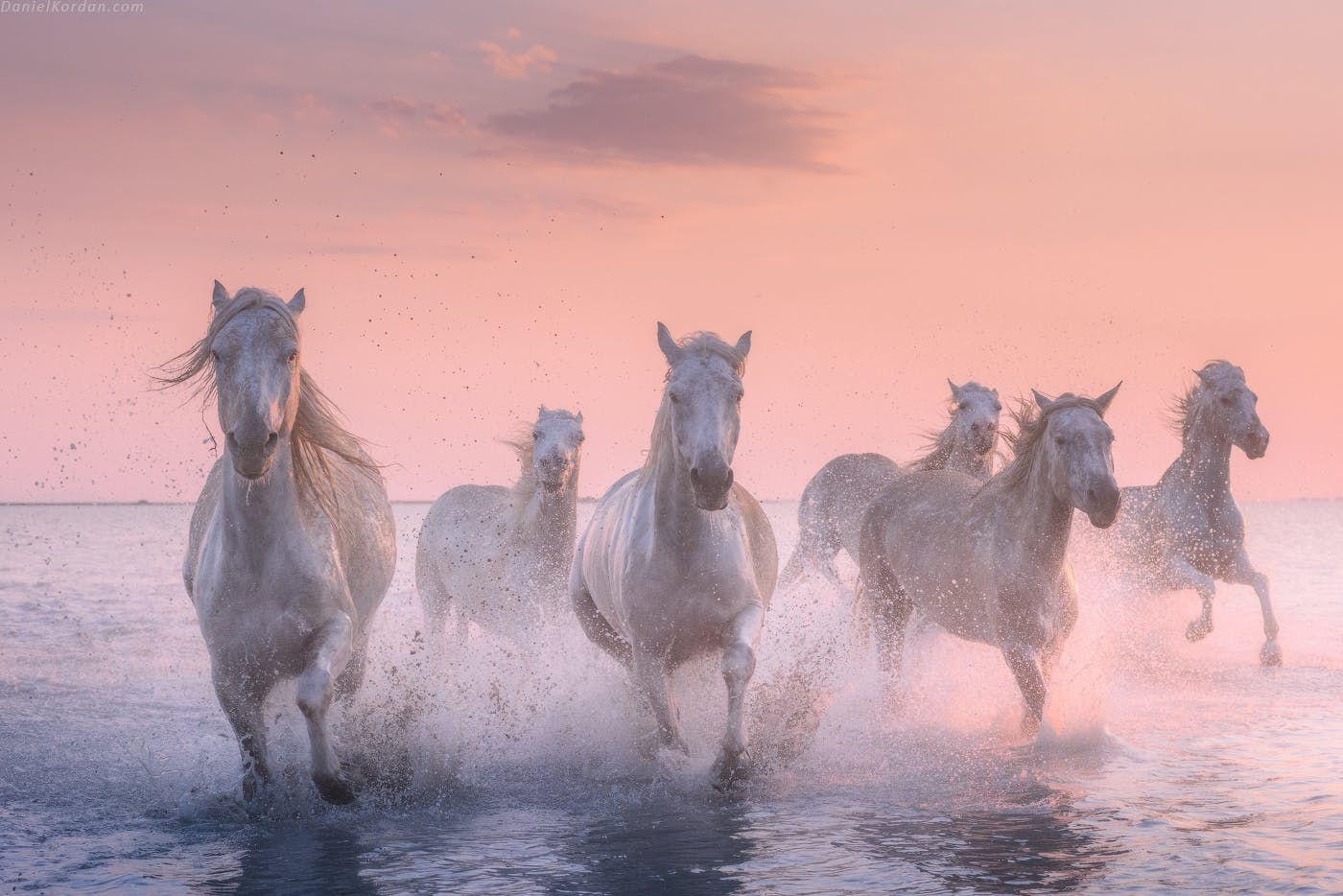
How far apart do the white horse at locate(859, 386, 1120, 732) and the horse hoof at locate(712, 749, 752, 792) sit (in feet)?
7.09

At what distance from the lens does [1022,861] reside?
18.1 feet

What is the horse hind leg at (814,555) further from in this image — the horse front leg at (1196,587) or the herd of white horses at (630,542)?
the herd of white horses at (630,542)

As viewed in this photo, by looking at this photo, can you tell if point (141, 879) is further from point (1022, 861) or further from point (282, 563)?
point (1022, 861)

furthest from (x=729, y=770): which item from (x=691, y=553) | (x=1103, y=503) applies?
(x=1103, y=503)

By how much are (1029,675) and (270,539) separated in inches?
178

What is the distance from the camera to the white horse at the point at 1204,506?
13375 millimetres

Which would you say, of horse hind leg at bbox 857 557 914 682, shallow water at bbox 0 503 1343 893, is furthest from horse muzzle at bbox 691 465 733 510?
horse hind leg at bbox 857 557 914 682

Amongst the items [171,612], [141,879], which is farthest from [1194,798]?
[171,612]

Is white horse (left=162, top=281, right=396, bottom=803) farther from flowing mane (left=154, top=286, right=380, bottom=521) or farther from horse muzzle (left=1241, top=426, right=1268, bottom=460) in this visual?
horse muzzle (left=1241, top=426, right=1268, bottom=460)

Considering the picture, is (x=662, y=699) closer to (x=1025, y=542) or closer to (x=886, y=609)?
(x=1025, y=542)

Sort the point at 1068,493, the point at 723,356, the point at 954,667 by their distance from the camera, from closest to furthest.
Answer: the point at 723,356 → the point at 1068,493 → the point at 954,667

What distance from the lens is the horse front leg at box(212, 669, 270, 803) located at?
243 inches

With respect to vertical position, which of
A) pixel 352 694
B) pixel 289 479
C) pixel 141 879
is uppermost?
pixel 289 479

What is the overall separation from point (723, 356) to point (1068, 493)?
2493 millimetres
